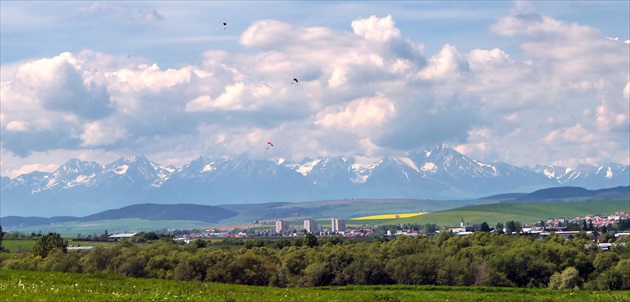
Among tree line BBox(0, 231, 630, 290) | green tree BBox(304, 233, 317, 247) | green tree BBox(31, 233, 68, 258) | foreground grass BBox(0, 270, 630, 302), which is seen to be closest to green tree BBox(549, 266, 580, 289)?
tree line BBox(0, 231, 630, 290)

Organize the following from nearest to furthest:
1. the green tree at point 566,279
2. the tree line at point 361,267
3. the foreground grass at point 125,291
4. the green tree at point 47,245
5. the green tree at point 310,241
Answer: the foreground grass at point 125,291, the tree line at point 361,267, the green tree at point 566,279, the green tree at point 47,245, the green tree at point 310,241

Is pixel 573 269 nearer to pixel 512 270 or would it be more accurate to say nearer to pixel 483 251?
pixel 512 270

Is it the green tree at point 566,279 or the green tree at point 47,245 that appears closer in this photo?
the green tree at point 566,279

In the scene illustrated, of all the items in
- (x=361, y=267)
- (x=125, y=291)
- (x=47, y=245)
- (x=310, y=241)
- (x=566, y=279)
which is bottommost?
(x=566, y=279)

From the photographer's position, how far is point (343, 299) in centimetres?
5884

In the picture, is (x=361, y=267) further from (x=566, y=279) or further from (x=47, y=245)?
(x=47, y=245)

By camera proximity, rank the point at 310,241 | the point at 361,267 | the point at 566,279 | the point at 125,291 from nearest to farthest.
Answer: the point at 125,291
the point at 566,279
the point at 361,267
the point at 310,241

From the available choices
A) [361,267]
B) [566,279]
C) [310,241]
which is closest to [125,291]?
[361,267]

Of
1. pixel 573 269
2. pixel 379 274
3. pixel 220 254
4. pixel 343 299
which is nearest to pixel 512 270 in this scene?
pixel 573 269

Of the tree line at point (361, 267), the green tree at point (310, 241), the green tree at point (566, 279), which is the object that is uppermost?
the green tree at point (310, 241)

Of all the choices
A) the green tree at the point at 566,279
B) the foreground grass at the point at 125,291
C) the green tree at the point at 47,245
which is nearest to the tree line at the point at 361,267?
the green tree at the point at 566,279

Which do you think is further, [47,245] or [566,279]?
[47,245]

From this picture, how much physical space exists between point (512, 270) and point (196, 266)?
45313 mm

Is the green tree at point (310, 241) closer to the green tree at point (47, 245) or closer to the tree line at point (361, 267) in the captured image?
the tree line at point (361, 267)
